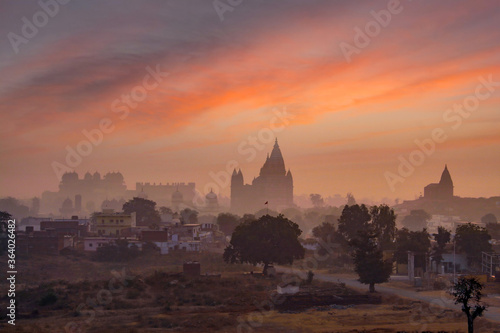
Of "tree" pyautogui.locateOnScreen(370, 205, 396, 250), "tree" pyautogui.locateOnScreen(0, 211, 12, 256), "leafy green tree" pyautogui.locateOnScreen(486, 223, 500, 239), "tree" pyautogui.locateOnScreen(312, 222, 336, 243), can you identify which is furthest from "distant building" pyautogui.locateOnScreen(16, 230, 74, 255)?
"leafy green tree" pyautogui.locateOnScreen(486, 223, 500, 239)

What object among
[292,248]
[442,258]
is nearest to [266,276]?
[292,248]

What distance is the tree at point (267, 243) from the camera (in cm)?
5603

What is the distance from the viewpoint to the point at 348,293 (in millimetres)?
44344

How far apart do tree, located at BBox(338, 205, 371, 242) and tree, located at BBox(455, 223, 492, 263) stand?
14.2m

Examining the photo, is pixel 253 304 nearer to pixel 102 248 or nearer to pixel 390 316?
pixel 390 316

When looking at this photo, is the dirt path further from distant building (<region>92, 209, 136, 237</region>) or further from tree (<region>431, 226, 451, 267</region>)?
distant building (<region>92, 209, 136, 237</region>)

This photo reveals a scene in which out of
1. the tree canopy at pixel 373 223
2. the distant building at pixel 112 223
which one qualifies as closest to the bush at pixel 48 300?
the tree canopy at pixel 373 223

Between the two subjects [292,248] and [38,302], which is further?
[292,248]

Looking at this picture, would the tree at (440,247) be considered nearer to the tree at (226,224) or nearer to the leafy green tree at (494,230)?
the leafy green tree at (494,230)

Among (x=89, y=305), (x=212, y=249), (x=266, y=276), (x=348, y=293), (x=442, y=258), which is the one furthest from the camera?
(x=212, y=249)

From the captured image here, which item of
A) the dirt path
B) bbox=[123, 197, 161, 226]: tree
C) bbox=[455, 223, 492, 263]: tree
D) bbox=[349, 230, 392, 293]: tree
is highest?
bbox=[123, 197, 161, 226]: tree

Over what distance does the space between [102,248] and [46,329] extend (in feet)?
121

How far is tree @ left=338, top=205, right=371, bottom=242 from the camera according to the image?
2975 inches

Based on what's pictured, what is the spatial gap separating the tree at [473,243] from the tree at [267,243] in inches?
675
